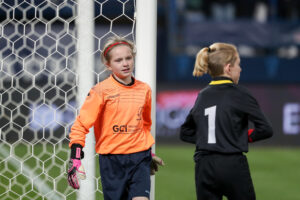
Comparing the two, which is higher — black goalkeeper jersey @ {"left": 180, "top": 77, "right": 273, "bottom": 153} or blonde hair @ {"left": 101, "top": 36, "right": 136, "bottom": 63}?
blonde hair @ {"left": 101, "top": 36, "right": 136, "bottom": 63}

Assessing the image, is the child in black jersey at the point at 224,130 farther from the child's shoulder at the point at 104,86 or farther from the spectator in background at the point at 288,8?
the spectator in background at the point at 288,8

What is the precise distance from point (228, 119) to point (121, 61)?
2.05 ft

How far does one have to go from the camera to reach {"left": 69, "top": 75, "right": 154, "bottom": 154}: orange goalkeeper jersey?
2705mm

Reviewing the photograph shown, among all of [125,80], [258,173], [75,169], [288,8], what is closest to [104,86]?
[125,80]

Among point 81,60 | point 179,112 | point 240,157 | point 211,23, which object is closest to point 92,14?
point 81,60

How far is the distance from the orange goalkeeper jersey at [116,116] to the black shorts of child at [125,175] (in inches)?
1.5

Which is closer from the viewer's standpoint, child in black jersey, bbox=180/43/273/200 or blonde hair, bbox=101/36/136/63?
child in black jersey, bbox=180/43/273/200

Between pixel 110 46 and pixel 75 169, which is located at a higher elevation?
pixel 110 46

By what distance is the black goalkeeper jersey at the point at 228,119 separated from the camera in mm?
2549

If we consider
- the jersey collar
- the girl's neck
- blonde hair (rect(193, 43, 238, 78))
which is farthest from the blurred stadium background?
the jersey collar

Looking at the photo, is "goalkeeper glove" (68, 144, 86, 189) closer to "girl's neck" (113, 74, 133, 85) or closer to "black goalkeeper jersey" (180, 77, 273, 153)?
"girl's neck" (113, 74, 133, 85)

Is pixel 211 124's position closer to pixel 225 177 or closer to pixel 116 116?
pixel 225 177

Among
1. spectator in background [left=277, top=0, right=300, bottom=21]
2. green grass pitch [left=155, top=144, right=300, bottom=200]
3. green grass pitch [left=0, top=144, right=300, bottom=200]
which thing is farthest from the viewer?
spectator in background [left=277, top=0, right=300, bottom=21]

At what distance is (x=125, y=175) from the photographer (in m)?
2.73
